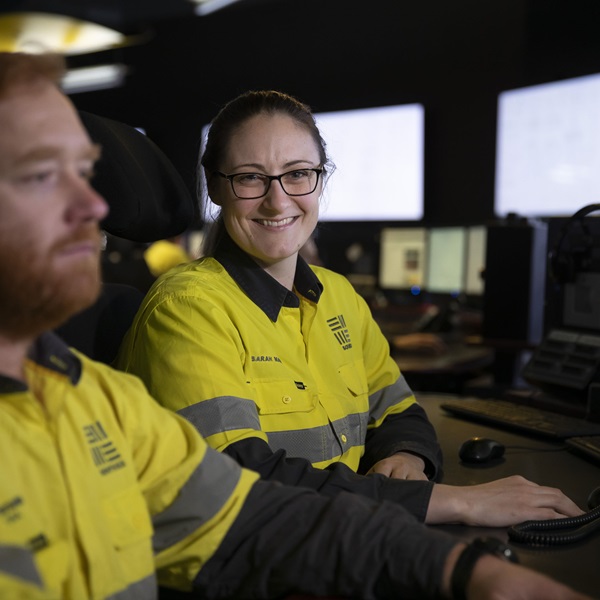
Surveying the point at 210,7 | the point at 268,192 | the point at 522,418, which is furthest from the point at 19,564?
the point at 210,7

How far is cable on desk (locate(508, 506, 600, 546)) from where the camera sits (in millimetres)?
1032

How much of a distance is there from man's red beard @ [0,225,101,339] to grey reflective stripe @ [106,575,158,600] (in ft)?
0.94

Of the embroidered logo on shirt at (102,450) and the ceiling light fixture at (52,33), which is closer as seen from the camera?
the embroidered logo on shirt at (102,450)

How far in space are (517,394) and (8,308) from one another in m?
1.42

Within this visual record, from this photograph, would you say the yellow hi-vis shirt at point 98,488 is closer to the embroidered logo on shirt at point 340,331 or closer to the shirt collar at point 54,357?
the shirt collar at point 54,357

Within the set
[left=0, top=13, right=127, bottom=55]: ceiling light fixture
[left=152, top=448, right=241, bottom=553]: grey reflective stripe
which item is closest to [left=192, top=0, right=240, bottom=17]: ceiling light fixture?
[left=0, top=13, right=127, bottom=55]: ceiling light fixture

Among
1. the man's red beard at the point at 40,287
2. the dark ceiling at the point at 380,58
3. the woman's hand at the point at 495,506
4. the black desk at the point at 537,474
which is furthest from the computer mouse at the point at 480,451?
the dark ceiling at the point at 380,58

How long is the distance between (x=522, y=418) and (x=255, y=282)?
665 millimetres

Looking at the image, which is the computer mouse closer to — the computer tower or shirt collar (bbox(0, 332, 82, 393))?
shirt collar (bbox(0, 332, 82, 393))

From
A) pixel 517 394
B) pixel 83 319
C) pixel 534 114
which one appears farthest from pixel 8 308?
pixel 534 114

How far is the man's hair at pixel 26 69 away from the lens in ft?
2.47

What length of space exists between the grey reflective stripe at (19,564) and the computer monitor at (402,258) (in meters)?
3.28

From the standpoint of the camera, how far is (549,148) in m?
3.79

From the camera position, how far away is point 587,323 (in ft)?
6.07
